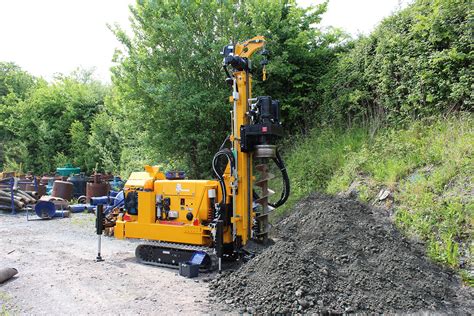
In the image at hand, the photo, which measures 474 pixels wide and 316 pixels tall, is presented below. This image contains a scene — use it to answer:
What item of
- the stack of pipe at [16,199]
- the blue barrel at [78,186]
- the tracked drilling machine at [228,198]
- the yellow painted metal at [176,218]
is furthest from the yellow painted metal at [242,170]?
the blue barrel at [78,186]

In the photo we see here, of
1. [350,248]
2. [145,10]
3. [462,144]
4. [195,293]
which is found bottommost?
[195,293]

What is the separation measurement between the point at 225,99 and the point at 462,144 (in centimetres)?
689

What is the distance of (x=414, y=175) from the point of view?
22.0 ft

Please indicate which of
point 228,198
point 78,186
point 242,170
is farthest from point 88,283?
point 78,186

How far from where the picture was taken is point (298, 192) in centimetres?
950

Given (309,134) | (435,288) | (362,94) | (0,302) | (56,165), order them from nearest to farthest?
(435,288), (0,302), (362,94), (309,134), (56,165)

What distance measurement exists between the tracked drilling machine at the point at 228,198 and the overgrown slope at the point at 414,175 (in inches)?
72.1

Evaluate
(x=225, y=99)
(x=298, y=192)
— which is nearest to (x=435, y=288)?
(x=298, y=192)

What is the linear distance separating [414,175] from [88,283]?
17.3 feet

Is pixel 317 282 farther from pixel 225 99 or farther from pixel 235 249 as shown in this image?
pixel 225 99

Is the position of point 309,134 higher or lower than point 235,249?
higher

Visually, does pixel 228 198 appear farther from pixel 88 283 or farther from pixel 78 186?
pixel 78 186

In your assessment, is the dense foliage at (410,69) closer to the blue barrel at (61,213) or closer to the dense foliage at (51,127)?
the blue barrel at (61,213)

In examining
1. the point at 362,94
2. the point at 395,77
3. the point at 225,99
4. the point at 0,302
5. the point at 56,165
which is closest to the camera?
the point at 0,302
